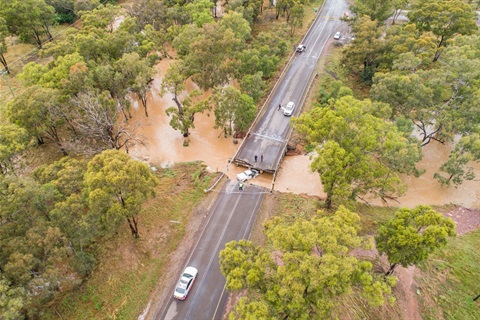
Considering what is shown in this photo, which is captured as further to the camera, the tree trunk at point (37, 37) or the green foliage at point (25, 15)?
the tree trunk at point (37, 37)

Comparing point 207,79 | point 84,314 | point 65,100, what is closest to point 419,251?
point 84,314

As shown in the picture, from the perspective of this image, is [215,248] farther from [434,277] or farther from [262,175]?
[434,277]

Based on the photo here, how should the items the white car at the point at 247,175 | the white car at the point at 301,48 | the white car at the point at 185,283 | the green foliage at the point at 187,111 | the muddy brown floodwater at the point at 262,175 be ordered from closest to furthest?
1. the white car at the point at 185,283
2. the white car at the point at 247,175
3. the muddy brown floodwater at the point at 262,175
4. the green foliage at the point at 187,111
5. the white car at the point at 301,48

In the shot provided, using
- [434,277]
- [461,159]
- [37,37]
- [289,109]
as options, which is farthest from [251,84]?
[37,37]

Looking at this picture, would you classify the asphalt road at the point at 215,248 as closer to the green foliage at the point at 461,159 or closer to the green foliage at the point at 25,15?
the green foliage at the point at 461,159

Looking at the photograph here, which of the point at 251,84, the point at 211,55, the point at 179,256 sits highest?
the point at 211,55

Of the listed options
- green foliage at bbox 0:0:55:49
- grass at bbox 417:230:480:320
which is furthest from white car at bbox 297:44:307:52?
green foliage at bbox 0:0:55:49

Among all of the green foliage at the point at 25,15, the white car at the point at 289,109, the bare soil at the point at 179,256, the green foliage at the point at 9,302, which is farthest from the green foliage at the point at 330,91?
the green foliage at the point at 25,15
